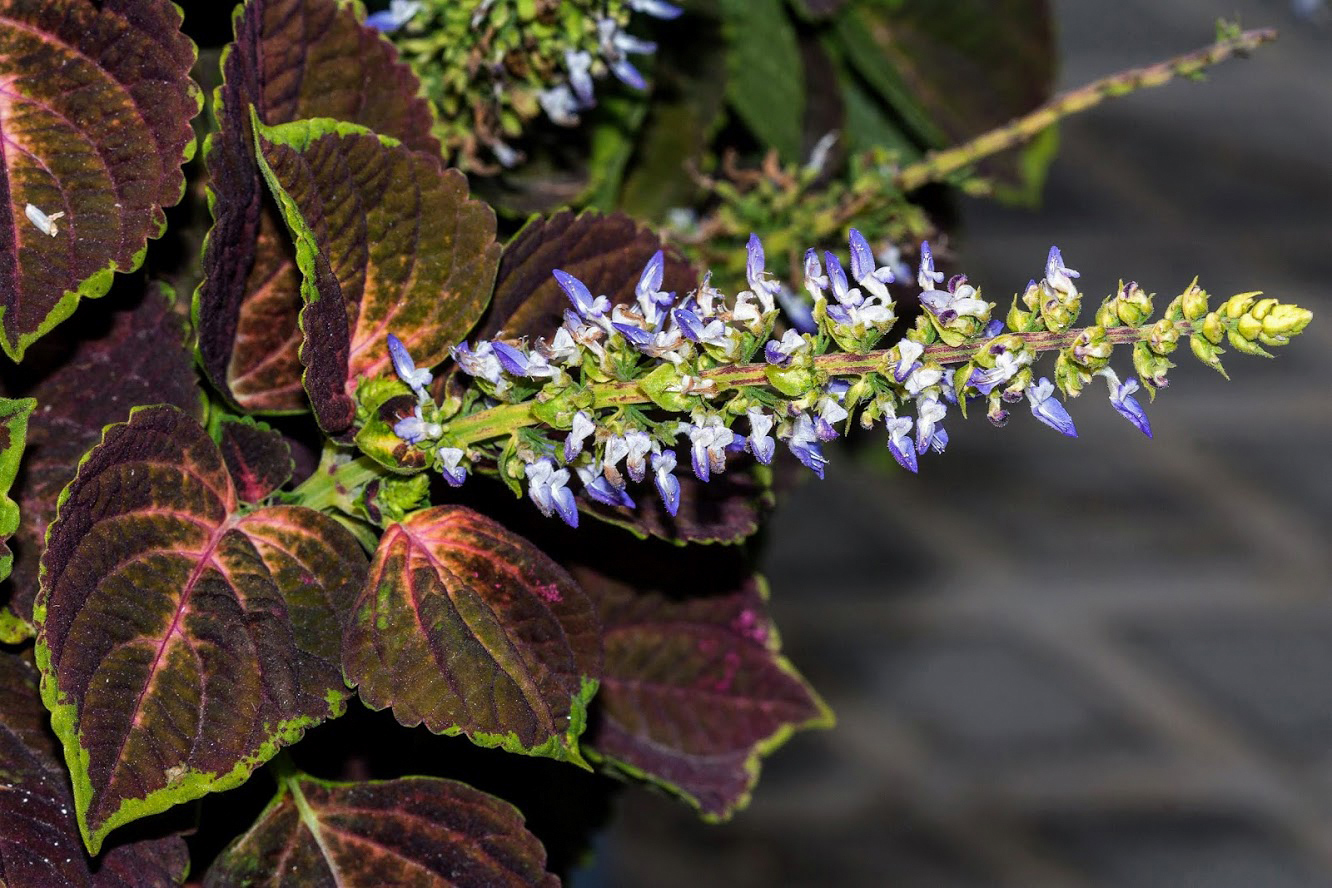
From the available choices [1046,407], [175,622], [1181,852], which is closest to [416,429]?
[175,622]

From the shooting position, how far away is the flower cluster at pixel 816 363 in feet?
1.72

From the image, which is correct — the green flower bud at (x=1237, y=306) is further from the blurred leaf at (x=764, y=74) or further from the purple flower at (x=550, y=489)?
the blurred leaf at (x=764, y=74)

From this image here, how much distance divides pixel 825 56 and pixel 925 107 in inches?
3.3

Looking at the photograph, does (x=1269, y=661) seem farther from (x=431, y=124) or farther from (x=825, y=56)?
(x=431, y=124)

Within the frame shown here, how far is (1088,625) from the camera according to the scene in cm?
245

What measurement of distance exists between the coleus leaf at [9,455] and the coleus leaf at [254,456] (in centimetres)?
10

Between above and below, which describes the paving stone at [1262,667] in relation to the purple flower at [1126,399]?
above

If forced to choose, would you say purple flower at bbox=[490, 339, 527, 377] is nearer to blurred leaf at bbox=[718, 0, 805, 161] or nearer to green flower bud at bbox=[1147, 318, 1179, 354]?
green flower bud at bbox=[1147, 318, 1179, 354]

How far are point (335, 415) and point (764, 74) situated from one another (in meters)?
0.47

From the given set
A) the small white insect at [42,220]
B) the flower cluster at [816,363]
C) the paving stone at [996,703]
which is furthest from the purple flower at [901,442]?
the paving stone at [996,703]

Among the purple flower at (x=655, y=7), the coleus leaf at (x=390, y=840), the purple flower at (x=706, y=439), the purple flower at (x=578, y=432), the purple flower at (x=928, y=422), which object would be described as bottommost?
the coleus leaf at (x=390, y=840)

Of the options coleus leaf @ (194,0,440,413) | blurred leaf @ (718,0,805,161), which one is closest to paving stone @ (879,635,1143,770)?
blurred leaf @ (718,0,805,161)

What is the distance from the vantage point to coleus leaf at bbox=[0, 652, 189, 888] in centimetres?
59

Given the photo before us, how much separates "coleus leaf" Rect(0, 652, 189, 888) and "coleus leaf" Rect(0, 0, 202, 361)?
7.4 inches
